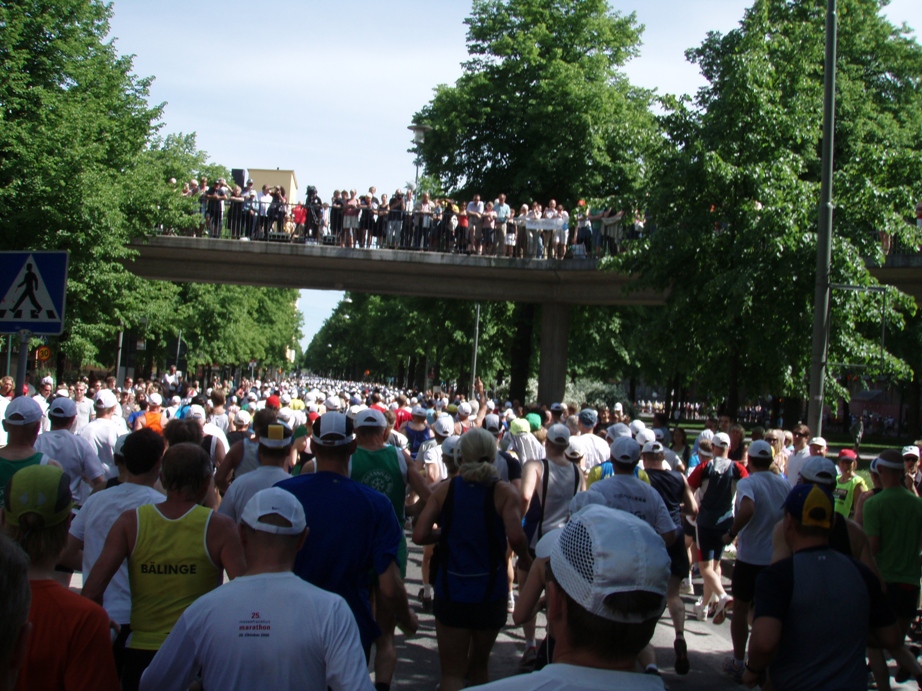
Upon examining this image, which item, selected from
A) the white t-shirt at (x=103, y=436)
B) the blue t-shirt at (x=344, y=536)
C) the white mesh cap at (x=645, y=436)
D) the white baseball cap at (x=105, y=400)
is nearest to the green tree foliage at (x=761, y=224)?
the white mesh cap at (x=645, y=436)

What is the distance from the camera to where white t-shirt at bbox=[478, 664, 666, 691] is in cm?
218

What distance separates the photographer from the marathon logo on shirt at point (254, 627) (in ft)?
10.9

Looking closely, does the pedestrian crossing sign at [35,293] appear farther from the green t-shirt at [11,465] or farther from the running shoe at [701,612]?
the running shoe at [701,612]

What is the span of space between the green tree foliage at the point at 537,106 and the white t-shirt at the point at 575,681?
102 ft

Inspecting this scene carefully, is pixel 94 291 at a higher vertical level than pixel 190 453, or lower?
higher

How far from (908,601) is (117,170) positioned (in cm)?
2453

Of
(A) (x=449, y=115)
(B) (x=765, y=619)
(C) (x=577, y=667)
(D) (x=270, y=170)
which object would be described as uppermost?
(D) (x=270, y=170)

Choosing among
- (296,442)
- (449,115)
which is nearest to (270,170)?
(449,115)

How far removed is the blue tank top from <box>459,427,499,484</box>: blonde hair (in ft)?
0.20

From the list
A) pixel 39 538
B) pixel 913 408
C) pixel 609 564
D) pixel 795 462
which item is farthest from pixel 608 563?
pixel 913 408

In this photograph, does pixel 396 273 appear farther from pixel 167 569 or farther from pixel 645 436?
pixel 167 569

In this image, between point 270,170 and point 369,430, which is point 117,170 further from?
point 270,170

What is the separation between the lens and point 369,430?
7020 mm

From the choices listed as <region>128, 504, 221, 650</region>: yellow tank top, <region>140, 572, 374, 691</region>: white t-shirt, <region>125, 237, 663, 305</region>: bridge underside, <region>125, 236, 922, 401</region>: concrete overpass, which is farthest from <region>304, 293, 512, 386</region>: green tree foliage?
<region>140, 572, 374, 691</region>: white t-shirt
